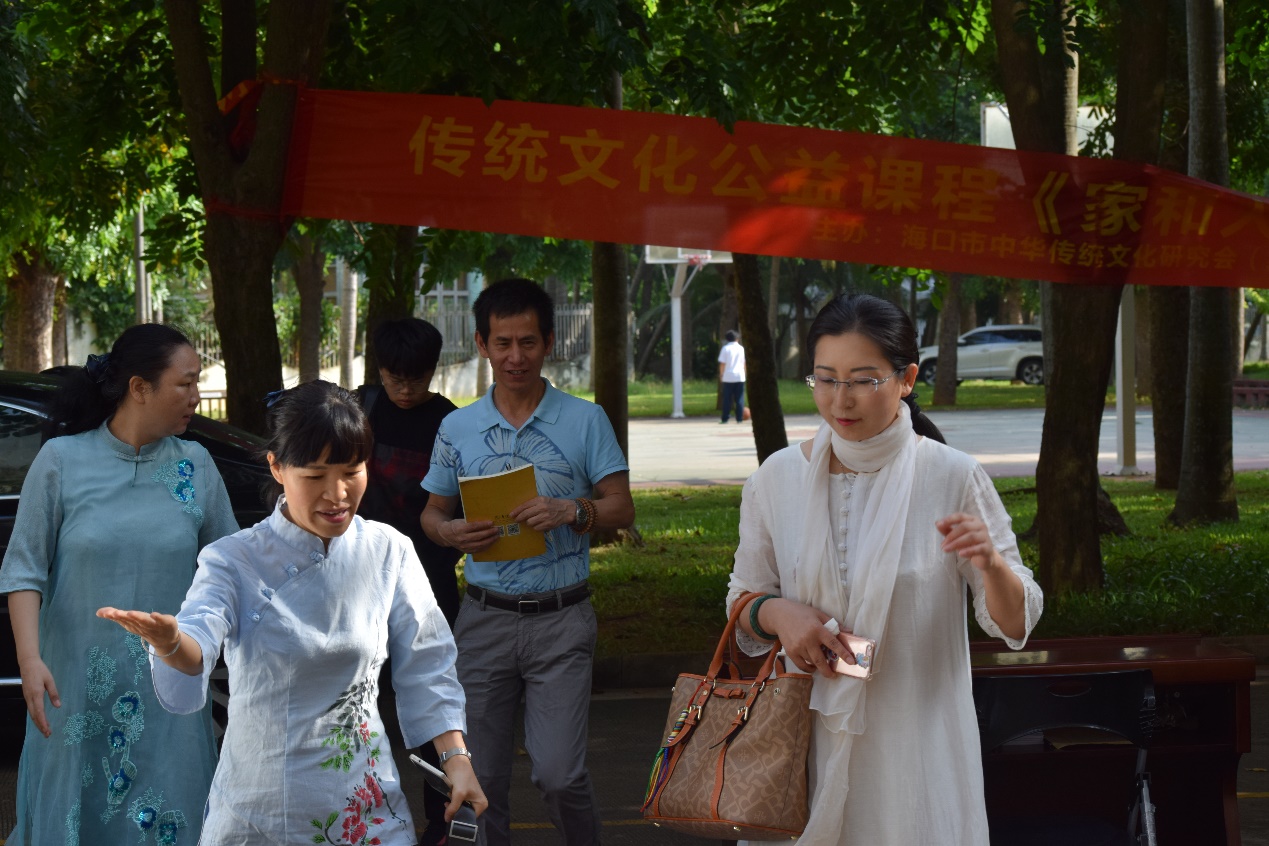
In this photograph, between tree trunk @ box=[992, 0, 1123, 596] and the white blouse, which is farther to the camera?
tree trunk @ box=[992, 0, 1123, 596]

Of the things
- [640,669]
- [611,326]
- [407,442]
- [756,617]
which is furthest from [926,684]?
[611,326]

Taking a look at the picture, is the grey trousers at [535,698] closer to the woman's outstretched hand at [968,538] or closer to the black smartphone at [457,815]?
the black smartphone at [457,815]

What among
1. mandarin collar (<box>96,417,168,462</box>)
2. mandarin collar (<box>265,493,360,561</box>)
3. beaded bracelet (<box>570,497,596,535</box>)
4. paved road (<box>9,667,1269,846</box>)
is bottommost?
paved road (<box>9,667,1269,846</box>)

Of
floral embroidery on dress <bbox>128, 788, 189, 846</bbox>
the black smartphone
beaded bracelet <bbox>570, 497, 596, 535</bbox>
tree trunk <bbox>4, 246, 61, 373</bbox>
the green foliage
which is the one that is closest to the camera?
the black smartphone

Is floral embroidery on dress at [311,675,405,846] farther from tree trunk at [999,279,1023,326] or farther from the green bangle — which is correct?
tree trunk at [999,279,1023,326]

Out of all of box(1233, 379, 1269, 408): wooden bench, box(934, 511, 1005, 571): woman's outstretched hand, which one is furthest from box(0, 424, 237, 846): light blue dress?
box(1233, 379, 1269, 408): wooden bench

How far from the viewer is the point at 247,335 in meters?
7.71

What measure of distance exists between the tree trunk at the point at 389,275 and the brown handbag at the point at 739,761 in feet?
24.2

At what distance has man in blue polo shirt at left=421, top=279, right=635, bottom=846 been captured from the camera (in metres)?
4.12

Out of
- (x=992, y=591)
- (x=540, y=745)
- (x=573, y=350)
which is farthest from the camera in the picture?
(x=573, y=350)

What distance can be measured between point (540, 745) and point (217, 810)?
56.2 inches

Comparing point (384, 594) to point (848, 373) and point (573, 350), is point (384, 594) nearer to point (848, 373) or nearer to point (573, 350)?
point (848, 373)

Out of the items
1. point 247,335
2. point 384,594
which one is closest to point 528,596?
point 384,594

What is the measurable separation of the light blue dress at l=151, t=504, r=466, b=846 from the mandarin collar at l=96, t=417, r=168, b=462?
0.99 metres
